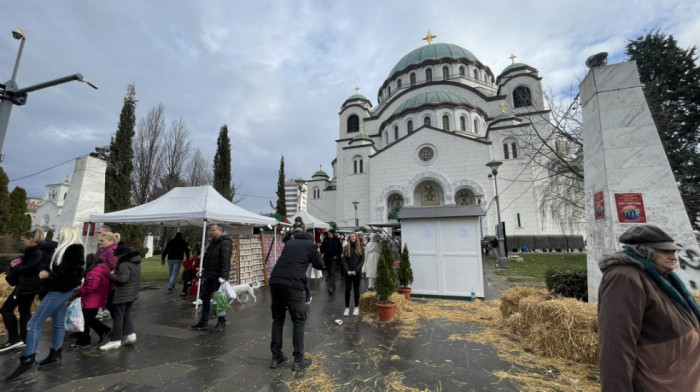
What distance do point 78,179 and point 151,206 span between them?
2744 millimetres

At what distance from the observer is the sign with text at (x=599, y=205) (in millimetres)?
4652

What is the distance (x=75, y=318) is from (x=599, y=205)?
27.4ft

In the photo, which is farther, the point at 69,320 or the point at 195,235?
the point at 195,235

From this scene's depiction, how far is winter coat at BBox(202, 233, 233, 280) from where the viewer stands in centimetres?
504

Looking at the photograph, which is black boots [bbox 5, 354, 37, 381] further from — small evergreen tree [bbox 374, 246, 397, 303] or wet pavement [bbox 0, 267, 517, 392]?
small evergreen tree [bbox 374, 246, 397, 303]

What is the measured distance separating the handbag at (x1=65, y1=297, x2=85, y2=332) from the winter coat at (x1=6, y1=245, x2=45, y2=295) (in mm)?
460

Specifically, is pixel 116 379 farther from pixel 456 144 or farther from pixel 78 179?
pixel 456 144

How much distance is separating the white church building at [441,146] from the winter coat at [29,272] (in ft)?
79.2

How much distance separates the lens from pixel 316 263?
13.2ft

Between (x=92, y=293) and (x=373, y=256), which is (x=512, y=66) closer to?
(x=373, y=256)

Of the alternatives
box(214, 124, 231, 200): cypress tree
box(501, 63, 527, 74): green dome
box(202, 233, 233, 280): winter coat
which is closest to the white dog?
box(202, 233, 233, 280): winter coat

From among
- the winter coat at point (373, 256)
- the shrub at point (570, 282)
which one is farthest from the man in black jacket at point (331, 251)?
the shrub at point (570, 282)

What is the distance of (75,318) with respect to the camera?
3998mm

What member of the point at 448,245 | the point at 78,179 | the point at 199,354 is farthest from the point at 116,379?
the point at 78,179
